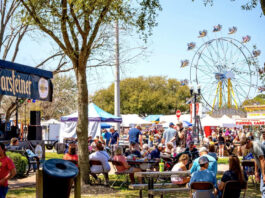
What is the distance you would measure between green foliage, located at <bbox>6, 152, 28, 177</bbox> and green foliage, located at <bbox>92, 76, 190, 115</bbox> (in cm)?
6239

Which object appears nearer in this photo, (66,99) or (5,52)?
(5,52)

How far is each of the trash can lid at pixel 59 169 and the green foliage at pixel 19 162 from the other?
699cm

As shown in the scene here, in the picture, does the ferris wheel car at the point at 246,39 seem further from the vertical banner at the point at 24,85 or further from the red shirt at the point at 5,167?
the red shirt at the point at 5,167

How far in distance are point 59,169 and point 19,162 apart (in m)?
7.38

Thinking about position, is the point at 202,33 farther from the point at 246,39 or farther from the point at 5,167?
the point at 5,167

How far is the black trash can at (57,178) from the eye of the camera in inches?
237

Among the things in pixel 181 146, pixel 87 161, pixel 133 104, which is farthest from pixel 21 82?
pixel 133 104

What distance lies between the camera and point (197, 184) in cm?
673

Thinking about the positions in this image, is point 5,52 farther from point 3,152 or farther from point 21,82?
point 3,152

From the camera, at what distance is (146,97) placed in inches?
3029

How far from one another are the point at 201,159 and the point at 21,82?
8030 mm

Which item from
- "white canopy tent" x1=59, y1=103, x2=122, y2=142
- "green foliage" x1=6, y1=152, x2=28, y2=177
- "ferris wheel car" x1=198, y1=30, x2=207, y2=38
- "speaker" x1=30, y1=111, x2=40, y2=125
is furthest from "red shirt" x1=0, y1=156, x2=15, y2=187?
"ferris wheel car" x1=198, y1=30, x2=207, y2=38

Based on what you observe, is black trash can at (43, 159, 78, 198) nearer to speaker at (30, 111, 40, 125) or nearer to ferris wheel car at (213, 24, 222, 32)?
speaker at (30, 111, 40, 125)

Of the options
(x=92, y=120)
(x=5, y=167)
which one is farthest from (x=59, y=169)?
(x=92, y=120)
